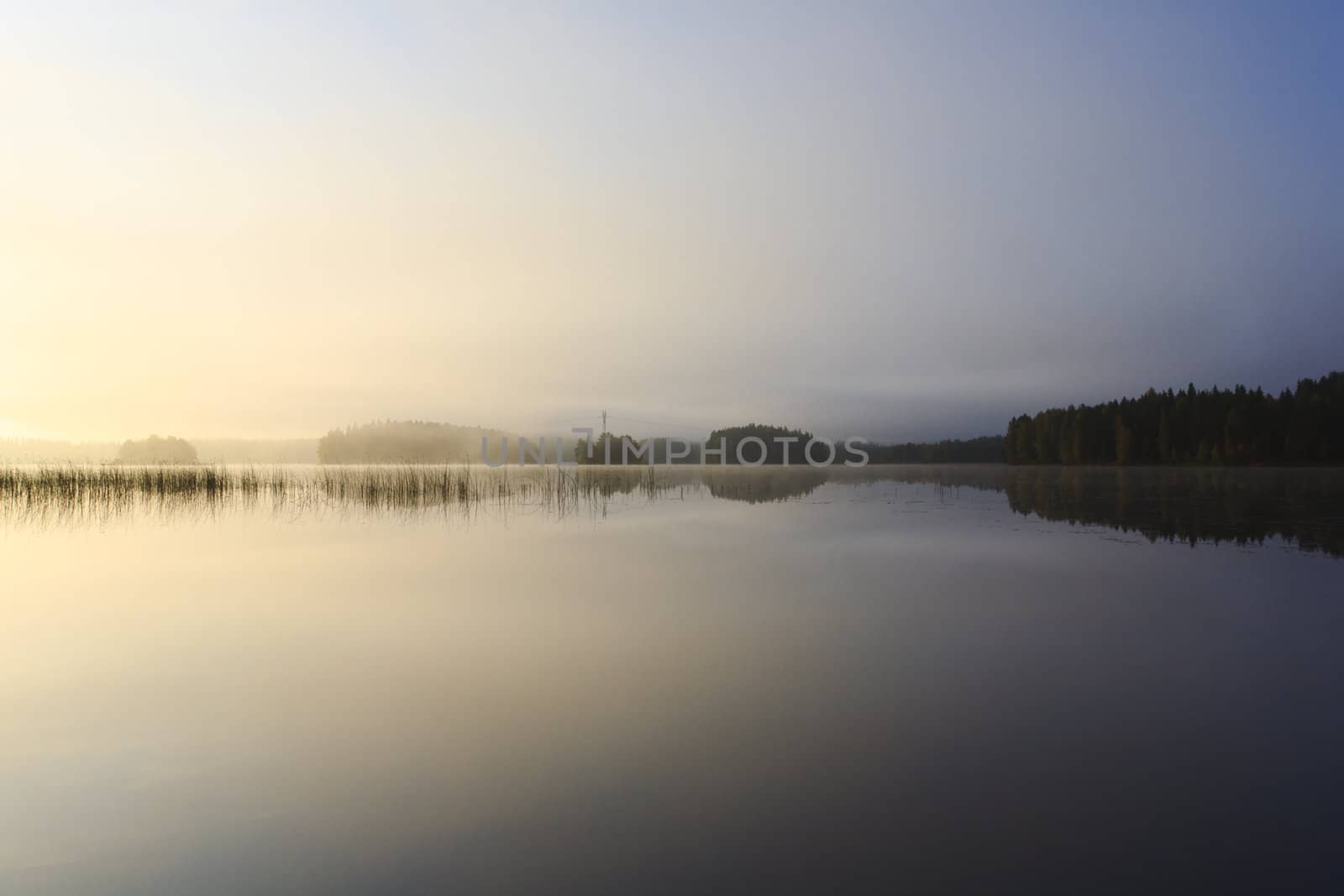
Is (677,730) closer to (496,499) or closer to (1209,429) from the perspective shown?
(496,499)

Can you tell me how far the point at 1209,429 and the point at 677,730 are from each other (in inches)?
3743

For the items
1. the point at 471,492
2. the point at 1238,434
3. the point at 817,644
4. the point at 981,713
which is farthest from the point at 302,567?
the point at 1238,434

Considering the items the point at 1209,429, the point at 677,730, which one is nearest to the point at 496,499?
the point at 677,730

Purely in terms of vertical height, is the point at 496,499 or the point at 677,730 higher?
the point at 496,499

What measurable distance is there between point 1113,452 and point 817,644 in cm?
9856

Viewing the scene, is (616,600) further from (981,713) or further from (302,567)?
(302,567)

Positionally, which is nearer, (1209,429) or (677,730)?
(677,730)

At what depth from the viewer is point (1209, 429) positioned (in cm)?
7988

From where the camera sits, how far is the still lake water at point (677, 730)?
128 inches

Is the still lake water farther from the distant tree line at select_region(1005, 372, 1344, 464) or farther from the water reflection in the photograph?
the distant tree line at select_region(1005, 372, 1344, 464)

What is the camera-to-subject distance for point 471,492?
27.3 meters

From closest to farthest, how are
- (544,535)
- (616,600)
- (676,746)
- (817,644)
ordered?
(676,746) → (817,644) → (616,600) → (544,535)

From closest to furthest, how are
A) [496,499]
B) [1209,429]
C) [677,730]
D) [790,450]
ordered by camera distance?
[677,730] < [496,499] < [1209,429] < [790,450]

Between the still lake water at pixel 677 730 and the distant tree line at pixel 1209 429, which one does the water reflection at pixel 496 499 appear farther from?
the distant tree line at pixel 1209 429
